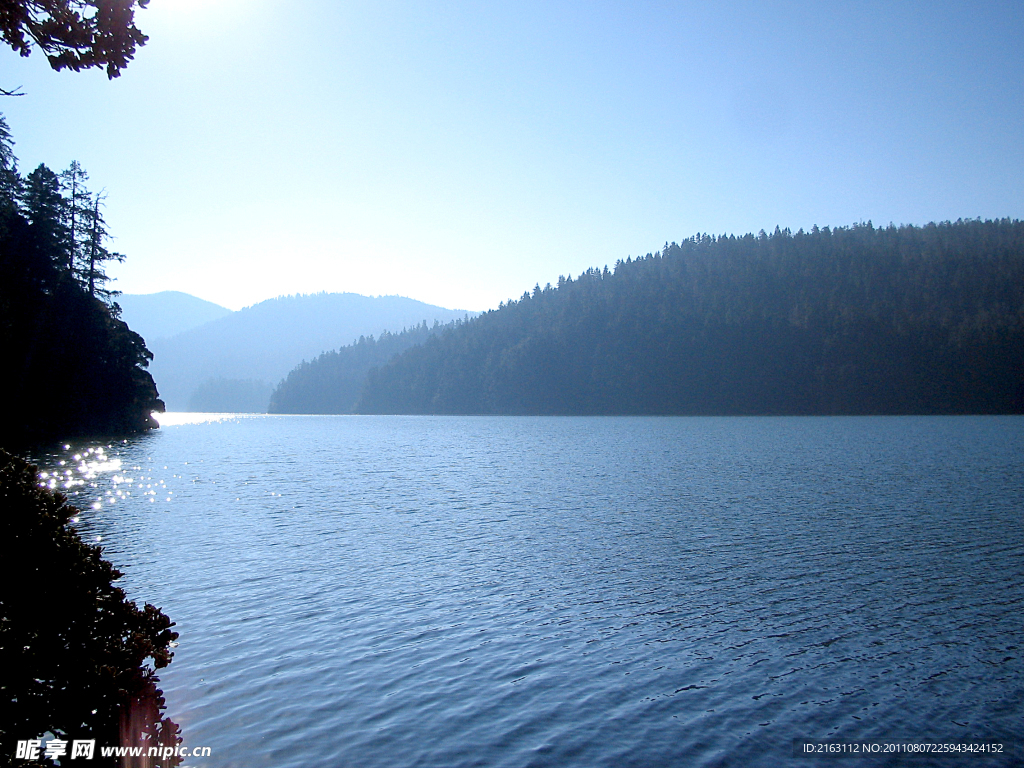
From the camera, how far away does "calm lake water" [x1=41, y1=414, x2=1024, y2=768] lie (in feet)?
36.1

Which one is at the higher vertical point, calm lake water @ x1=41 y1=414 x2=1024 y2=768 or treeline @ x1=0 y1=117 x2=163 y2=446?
treeline @ x1=0 y1=117 x2=163 y2=446

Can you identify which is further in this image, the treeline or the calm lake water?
the treeline

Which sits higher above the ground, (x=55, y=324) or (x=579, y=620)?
(x=55, y=324)

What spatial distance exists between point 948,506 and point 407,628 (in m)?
29.2

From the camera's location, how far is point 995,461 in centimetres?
5334

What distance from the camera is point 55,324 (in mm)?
69562

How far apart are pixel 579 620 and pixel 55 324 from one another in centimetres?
7343

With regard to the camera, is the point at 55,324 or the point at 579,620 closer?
the point at 579,620

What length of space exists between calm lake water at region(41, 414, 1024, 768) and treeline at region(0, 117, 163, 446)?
34268mm

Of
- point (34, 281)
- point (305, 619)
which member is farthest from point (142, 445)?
point (305, 619)

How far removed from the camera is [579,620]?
16766 millimetres

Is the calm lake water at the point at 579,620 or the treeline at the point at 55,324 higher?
the treeline at the point at 55,324

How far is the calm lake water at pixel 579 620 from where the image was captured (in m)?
11.0

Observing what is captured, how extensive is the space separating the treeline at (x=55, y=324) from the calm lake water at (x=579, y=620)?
34268 mm
